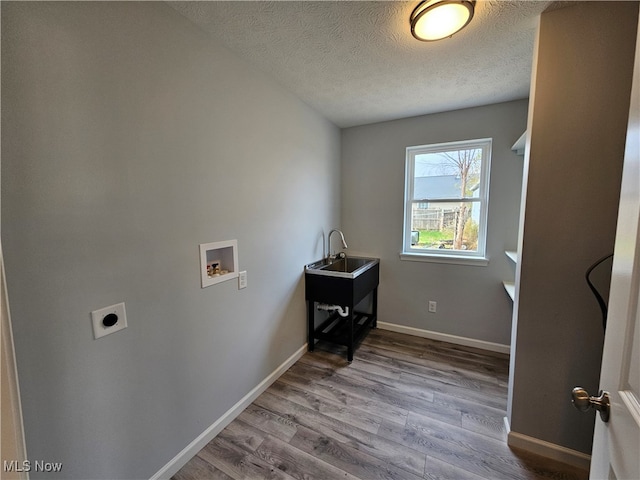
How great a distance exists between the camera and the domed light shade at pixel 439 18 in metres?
1.24

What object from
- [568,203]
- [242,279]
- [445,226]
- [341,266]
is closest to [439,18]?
[568,203]

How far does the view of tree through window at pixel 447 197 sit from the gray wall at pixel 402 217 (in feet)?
0.37

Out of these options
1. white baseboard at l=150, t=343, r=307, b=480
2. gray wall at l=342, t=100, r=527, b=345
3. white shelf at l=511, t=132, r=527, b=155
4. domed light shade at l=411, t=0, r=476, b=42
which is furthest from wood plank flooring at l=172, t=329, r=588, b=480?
domed light shade at l=411, t=0, r=476, b=42

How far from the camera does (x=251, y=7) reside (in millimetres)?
1312

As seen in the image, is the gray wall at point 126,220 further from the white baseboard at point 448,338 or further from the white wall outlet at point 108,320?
the white baseboard at point 448,338

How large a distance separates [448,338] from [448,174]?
180cm

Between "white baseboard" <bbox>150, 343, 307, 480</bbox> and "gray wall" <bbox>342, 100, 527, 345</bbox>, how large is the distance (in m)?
1.59

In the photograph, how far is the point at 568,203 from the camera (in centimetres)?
137

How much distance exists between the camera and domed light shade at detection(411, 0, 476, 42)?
124 cm

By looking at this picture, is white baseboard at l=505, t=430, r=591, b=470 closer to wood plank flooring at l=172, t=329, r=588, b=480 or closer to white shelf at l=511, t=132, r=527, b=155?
wood plank flooring at l=172, t=329, r=588, b=480

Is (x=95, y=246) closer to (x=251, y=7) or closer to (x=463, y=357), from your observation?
(x=251, y=7)

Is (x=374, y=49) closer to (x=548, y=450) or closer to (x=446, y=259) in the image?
(x=446, y=259)

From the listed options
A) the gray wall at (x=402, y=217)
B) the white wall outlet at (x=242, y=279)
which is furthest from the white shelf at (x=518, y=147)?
the white wall outlet at (x=242, y=279)

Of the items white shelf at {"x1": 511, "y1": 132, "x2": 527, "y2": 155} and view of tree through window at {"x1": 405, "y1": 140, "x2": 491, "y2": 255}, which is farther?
view of tree through window at {"x1": 405, "y1": 140, "x2": 491, "y2": 255}
